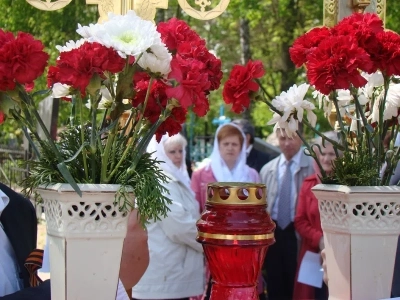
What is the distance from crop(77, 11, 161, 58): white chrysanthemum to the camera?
4.60ft

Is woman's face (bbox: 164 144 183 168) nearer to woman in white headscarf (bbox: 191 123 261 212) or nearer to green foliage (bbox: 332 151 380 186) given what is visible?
woman in white headscarf (bbox: 191 123 261 212)

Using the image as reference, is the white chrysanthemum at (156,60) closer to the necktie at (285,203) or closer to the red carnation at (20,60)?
the red carnation at (20,60)

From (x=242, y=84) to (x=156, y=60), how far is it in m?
0.29

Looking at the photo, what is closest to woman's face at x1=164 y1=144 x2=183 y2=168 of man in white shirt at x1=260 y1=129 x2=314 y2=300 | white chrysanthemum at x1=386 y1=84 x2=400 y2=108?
man in white shirt at x1=260 y1=129 x2=314 y2=300

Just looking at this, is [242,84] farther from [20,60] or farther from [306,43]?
[20,60]

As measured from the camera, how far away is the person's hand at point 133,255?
217 cm

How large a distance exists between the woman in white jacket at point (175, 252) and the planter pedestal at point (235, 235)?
255 cm

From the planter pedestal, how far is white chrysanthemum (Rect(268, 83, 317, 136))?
385 millimetres

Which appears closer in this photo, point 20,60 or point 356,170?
point 20,60

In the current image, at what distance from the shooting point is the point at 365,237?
1684mm

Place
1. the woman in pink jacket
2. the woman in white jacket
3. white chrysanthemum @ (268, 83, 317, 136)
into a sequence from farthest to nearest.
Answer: the woman in pink jacket, the woman in white jacket, white chrysanthemum @ (268, 83, 317, 136)

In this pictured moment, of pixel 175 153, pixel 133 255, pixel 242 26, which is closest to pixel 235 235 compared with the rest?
pixel 133 255

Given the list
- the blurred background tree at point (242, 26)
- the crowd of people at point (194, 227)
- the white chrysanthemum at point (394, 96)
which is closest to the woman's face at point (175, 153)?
the crowd of people at point (194, 227)

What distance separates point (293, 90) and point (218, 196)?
48 centimetres
